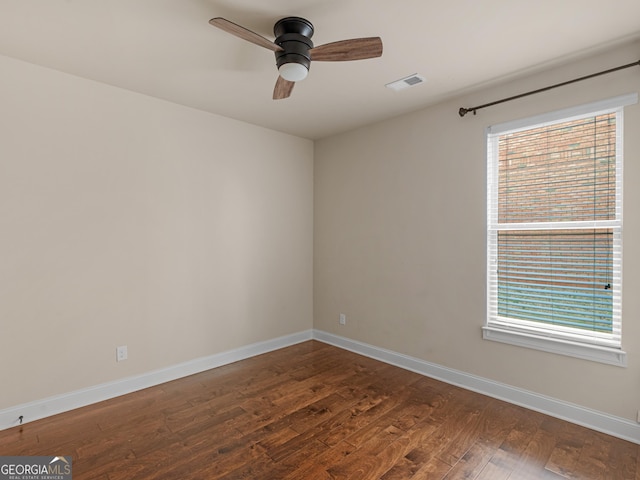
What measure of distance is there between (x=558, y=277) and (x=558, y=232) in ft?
1.14

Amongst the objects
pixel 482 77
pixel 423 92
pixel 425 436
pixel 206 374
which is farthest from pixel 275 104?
pixel 425 436

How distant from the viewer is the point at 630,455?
2111 millimetres

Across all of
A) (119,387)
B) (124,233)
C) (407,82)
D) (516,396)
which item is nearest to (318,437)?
(516,396)

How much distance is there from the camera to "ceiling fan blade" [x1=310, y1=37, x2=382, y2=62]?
1900 mm

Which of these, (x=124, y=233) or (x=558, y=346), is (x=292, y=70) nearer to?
(x=124, y=233)

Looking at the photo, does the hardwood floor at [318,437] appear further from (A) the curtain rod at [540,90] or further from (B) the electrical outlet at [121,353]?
(A) the curtain rod at [540,90]

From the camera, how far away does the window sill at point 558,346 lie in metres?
2.33

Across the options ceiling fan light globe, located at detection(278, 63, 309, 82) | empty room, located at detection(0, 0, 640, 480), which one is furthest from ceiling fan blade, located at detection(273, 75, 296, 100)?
ceiling fan light globe, located at detection(278, 63, 309, 82)

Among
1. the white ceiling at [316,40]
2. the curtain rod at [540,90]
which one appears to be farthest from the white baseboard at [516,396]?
the white ceiling at [316,40]

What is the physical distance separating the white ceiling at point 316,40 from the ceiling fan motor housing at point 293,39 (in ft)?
0.17

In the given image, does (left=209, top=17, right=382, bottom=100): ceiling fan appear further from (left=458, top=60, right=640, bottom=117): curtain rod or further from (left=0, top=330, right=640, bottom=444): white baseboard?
(left=0, top=330, right=640, bottom=444): white baseboard

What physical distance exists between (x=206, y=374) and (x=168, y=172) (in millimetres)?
2021

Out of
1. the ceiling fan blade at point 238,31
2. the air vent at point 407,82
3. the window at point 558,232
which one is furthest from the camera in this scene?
the air vent at point 407,82

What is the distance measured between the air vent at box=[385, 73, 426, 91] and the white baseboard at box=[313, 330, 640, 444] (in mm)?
2590
